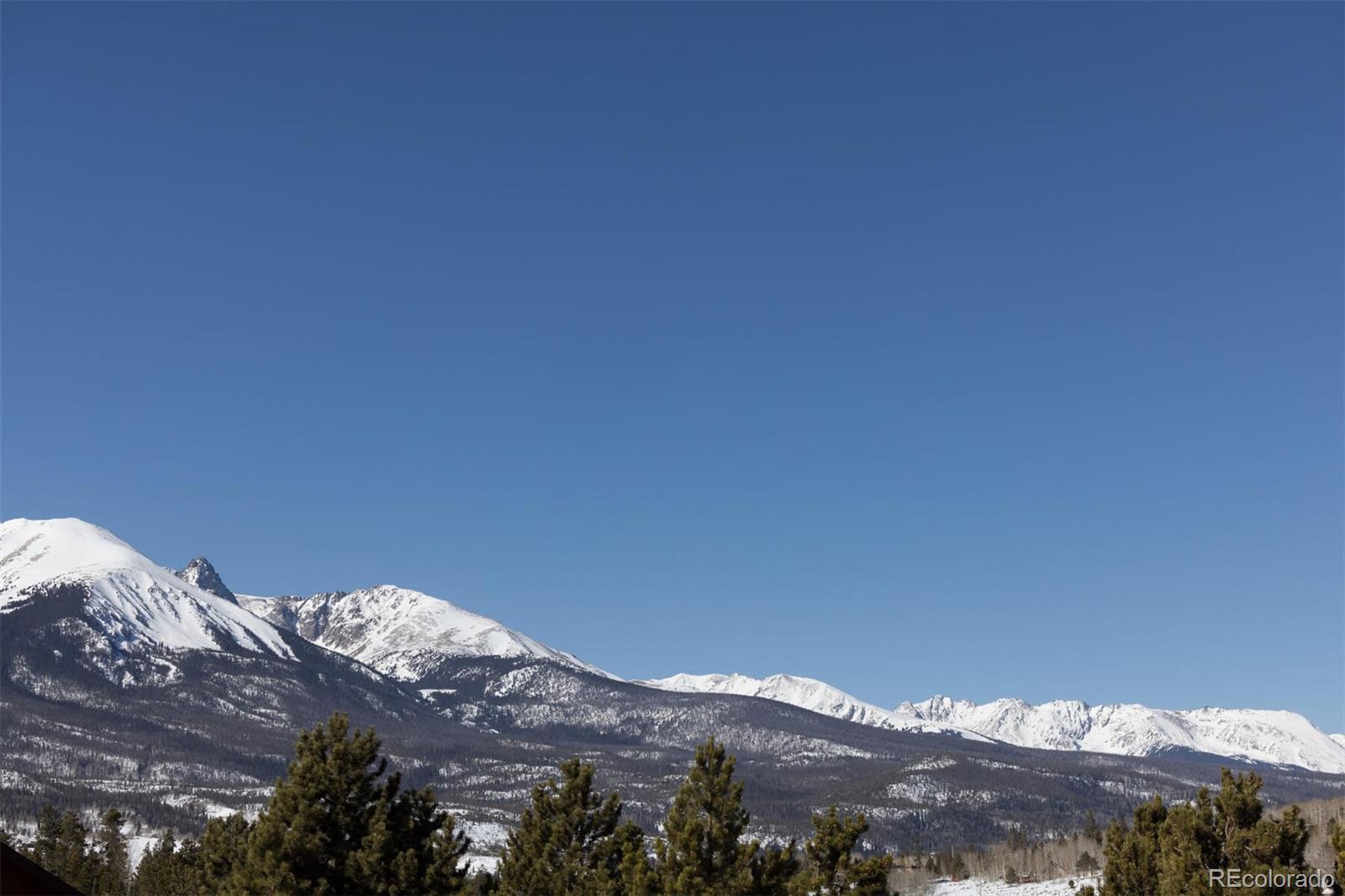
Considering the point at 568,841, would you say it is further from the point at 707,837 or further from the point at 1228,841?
the point at 1228,841

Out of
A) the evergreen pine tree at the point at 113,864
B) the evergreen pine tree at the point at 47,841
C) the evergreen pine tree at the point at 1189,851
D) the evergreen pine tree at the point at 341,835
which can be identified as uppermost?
the evergreen pine tree at the point at 1189,851

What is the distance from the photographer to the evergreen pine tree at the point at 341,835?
35.5m

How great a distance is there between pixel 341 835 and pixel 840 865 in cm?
1623

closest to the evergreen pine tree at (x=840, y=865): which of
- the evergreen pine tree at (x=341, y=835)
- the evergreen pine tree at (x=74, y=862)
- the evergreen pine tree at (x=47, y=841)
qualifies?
the evergreen pine tree at (x=341, y=835)

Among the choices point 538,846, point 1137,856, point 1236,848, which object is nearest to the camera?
point 1236,848

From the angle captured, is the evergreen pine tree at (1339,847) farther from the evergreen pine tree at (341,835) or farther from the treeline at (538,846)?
the evergreen pine tree at (341,835)

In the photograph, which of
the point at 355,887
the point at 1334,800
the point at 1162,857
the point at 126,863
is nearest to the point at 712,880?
the point at 355,887

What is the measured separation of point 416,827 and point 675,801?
9.42 meters

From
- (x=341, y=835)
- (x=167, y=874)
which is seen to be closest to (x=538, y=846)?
(x=341, y=835)

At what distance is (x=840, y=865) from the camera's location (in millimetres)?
35094

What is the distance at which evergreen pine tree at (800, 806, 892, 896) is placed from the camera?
34.7m

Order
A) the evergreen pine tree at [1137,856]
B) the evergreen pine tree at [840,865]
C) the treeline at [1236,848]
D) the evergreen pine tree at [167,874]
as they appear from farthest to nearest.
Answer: the evergreen pine tree at [167,874], the evergreen pine tree at [1137,856], the treeline at [1236,848], the evergreen pine tree at [840,865]

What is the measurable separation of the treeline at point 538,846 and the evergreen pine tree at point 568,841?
4cm

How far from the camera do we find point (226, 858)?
40.4m
